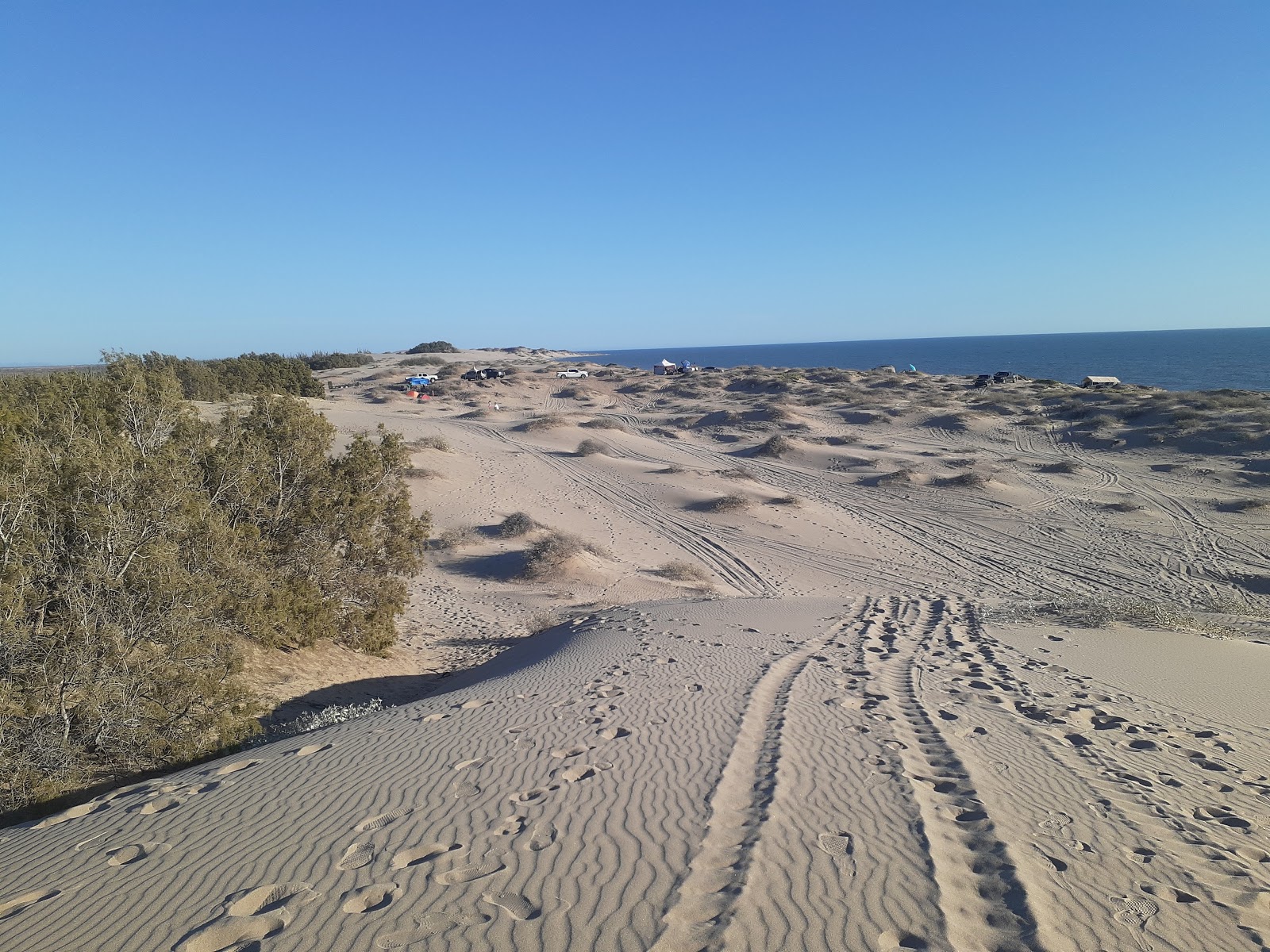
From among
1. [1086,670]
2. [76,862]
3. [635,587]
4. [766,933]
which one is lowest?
[635,587]

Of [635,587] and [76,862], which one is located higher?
[76,862]

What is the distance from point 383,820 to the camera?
197 inches

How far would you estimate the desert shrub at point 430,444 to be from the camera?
27.0 meters

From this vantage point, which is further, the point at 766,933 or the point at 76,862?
the point at 76,862

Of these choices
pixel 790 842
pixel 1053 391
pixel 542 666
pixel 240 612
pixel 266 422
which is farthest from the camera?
pixel 1053 391

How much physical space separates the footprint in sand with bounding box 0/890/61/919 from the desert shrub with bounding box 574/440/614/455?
25.7 meters

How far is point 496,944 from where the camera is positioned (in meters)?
3.57

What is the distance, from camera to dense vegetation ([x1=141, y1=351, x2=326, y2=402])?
35.6 metres

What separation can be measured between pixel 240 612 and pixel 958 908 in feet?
26.6

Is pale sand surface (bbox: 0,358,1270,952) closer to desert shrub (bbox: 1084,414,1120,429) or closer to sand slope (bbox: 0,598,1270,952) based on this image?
sand slope (bbox: 0,598,1270,952)

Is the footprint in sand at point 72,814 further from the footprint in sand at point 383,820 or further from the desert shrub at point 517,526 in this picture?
the desert shrub at point 517,526

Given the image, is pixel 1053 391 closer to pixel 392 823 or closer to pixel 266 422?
pixel 266 422

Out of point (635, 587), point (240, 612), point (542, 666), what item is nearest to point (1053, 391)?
point (635, 587)

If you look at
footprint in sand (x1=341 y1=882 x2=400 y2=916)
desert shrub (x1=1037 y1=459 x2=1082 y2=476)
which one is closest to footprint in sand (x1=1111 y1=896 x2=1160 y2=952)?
footprint in sand (x1=341 y1=882 x2=400 y2=916)
